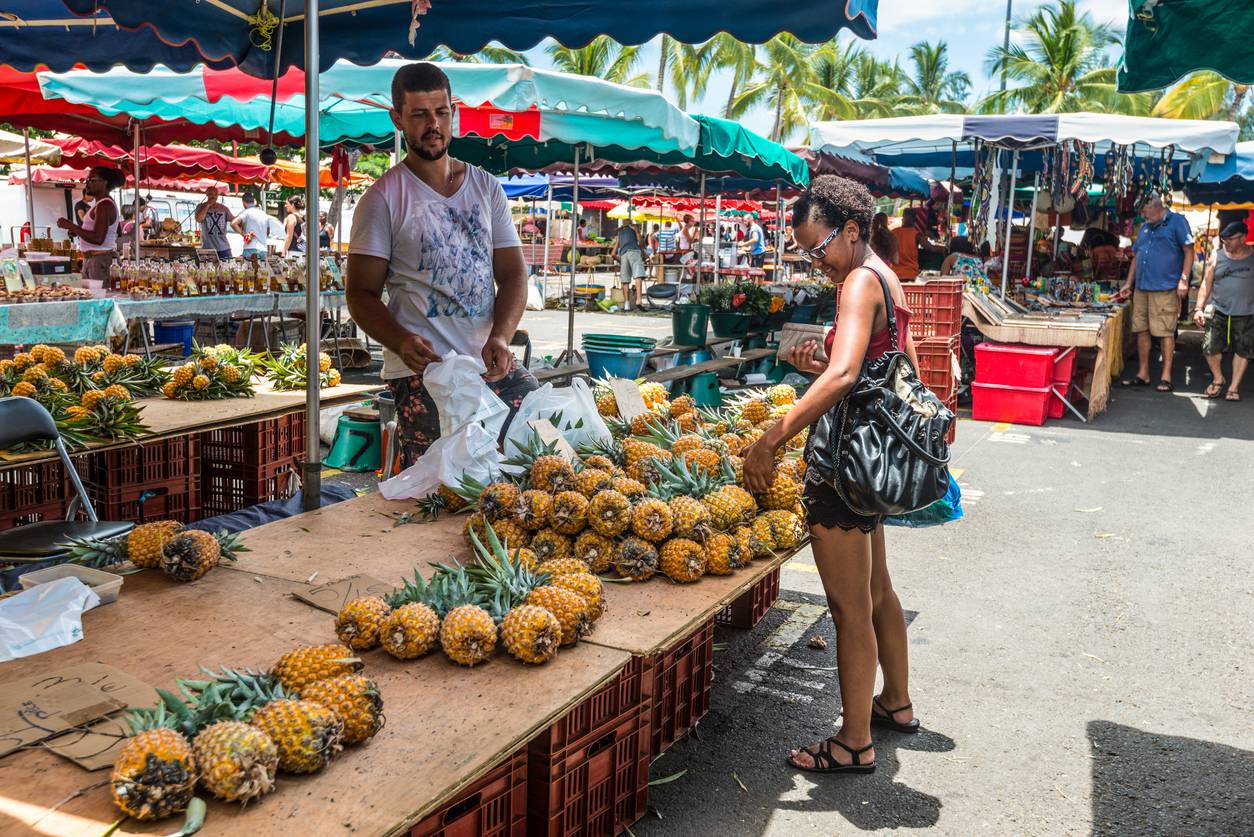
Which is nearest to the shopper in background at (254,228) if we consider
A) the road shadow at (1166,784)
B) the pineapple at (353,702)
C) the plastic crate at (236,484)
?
the plastic crate at (236,484)

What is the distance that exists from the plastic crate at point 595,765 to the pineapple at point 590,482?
59 centimetres

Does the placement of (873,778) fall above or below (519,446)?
below

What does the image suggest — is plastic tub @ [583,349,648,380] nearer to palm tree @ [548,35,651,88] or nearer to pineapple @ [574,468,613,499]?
pineapple @ [574,468,613,499]

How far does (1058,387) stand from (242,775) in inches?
427

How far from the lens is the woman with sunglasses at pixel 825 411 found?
3.31 m

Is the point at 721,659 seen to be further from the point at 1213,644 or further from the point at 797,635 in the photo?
the point at 1213,644

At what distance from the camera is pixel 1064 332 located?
1041cm

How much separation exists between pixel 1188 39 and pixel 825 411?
8.68 feet

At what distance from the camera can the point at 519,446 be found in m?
3.58

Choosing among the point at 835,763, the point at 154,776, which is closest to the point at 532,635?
the point at 154,776

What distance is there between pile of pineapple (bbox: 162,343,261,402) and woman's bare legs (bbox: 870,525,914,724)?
3757 mm

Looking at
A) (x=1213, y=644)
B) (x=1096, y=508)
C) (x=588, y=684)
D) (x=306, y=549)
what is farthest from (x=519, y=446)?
(x=1096, y=508)

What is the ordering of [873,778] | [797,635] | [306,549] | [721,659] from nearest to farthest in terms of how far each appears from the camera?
[306,549] → [873,778] → [721,659] → [797,635]

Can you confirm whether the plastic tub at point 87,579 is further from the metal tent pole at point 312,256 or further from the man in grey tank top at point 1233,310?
the man in grey tank top at point 1233,310
